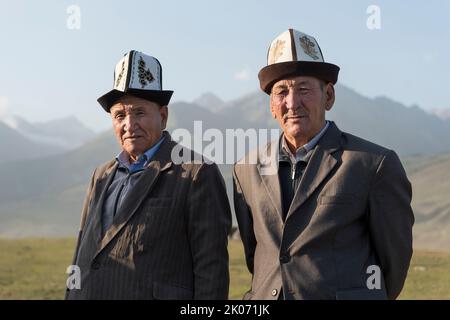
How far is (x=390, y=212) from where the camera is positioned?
414 centimetres

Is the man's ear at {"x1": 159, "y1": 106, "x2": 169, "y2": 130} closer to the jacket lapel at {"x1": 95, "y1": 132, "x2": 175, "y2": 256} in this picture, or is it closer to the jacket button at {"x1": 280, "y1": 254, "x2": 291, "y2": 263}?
the jacket lapel at {"x1": 95, "y1": 132, "x2": 175, "y2": 256}

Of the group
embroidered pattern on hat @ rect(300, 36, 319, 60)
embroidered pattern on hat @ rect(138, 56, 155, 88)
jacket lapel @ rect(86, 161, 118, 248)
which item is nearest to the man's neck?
embroidered pattern on hat @ rect(300, 36, 319, 60)

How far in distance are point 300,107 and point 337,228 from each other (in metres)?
0.83

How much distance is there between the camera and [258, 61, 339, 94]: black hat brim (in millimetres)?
4289

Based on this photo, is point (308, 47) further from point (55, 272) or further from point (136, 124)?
point (55, 272)

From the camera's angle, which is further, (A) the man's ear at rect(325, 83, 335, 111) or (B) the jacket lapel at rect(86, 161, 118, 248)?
(B) the jacket lapel at rect(86, 161, 118, 248)

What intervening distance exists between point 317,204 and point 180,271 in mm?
1079

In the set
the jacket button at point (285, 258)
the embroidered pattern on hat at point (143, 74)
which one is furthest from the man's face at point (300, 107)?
the embroidered pattern on hat at point (143, 74)

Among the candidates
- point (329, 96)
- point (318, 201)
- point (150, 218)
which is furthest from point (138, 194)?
point (329, 96)

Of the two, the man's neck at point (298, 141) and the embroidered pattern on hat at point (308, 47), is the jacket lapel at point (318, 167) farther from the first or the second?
the embroidered pattern on hat at point (308, 47)

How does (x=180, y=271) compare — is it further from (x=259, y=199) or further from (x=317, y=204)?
(x=317, y=204)

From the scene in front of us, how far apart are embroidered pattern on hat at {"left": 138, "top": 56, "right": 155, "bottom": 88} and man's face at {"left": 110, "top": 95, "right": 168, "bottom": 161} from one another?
142 millimetres

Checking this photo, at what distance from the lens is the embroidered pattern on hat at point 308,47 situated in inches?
173
